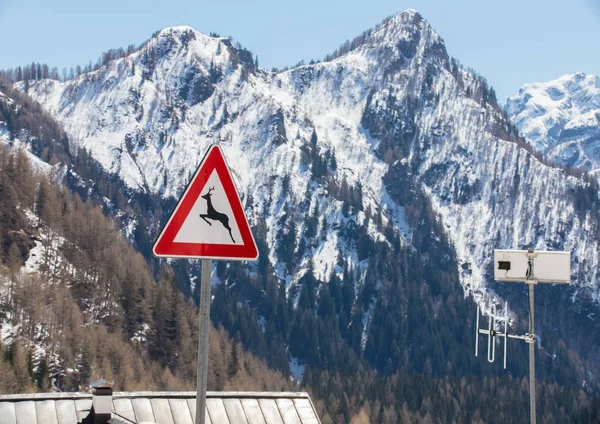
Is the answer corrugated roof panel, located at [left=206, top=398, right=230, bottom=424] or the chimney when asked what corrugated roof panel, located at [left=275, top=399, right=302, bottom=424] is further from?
the chimney

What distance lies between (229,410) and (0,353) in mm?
135644

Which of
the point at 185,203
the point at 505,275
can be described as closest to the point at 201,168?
the point at 185,203

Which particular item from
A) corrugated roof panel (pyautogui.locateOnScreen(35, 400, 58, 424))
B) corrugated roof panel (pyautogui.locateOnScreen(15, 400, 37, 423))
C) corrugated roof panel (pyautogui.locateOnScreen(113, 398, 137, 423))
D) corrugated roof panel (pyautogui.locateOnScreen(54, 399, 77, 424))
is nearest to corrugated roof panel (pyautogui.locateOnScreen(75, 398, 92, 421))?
corrugated roof panel (pyautogui.locateOnScreen(54, 399, 77, 424))

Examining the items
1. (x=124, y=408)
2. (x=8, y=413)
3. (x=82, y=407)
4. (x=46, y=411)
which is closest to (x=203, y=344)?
(x=8, y=413)

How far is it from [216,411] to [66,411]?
612 cm

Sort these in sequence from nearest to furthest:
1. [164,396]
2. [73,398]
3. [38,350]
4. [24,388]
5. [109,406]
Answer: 1. [109,406]
2. [73,398]
3. [164,396]
4. [24,388]
5. [38,350]

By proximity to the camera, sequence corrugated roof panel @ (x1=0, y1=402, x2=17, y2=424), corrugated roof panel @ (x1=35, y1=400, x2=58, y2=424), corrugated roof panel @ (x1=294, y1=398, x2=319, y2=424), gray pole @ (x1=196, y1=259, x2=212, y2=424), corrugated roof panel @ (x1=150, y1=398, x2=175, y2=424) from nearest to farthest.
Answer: gray pole @ (x1=196, y1=259, x2=212, y2=424) → corrugated roof panel @ (x1=0, y1=402, x2=17, y2=424) → corrugated roof panel @ (x1=35, y1=400, x2=58, y2=424) → corrugated roof panel @ (x1=150, y1=398, x2=175, y2=424) → corrugated roof panel @ (x1=294, y1=398, x2=319, y2=424)

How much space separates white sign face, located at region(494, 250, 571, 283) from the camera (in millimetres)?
25797

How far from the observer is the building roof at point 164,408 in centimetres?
3164

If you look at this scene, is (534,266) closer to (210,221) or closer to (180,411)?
(210,221)

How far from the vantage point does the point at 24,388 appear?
156 m

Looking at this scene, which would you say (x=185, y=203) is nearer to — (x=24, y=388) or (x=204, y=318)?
(x=204, y=318)

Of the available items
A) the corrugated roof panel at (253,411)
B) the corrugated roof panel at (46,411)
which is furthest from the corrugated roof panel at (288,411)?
the corrugated roof panel at (46,411)

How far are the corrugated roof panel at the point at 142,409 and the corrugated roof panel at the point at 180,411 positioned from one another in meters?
0.82
